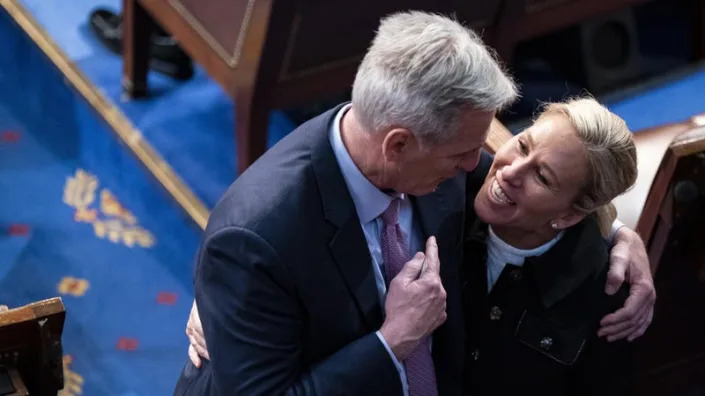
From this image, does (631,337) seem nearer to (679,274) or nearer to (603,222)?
(603,222)

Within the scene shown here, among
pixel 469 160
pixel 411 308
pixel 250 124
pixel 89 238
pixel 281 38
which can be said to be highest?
pixel 469 160

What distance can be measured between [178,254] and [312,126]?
182 centimetres

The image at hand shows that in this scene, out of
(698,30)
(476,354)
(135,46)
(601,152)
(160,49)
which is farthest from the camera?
(698,30)

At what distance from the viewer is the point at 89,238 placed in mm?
3650

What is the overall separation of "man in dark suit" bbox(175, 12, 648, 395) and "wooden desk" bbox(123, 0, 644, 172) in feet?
4.79

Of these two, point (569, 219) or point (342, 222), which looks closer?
point (342, 222)

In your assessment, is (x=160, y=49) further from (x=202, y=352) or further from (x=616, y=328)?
(x=616, y=328)

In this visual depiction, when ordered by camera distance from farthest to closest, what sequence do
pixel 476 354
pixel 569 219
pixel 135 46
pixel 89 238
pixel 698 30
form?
pixel 698 30 < pixel 135 46 < pixel 89 238 < pixel 476 354 < pixel 569 219

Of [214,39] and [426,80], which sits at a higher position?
[426,80]

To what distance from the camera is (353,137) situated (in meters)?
1.88

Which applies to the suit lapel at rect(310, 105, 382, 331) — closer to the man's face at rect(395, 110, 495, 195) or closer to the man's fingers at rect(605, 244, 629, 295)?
the man's face at rect(395, 110, 495, 195)

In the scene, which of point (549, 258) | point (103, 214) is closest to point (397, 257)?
point (549, 258)

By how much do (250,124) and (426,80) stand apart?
1.88m

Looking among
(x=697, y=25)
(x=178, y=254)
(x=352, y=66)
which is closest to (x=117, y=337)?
(x=178, y=254)
